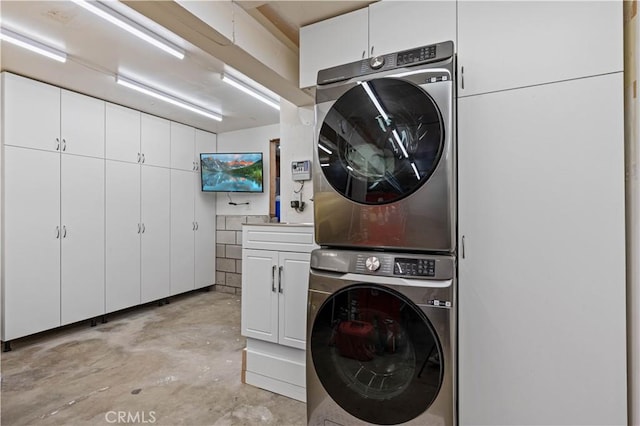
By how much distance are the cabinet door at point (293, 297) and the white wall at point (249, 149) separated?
279 cm

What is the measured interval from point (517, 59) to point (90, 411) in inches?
123

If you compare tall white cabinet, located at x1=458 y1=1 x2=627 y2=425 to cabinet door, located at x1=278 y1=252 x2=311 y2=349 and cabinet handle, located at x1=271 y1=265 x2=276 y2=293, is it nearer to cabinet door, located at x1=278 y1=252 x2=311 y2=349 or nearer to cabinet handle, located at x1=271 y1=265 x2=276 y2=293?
cabinet door, located at x1=278 y1=252 x2=311 y2=349

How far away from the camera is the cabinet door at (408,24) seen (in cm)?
161

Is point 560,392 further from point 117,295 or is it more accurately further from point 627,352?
point 117,295

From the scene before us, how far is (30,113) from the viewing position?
10.2ft

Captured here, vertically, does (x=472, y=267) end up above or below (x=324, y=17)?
below

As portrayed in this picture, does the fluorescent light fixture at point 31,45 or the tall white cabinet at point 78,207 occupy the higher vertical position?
the fluorescent light fixture at point 31,45

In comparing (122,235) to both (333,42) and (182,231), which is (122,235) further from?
(333,42)

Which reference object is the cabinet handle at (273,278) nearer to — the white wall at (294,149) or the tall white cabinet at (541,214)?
the white wall at (294,149)

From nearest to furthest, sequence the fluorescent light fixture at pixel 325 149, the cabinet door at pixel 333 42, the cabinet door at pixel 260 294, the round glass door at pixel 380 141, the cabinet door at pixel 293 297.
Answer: the round glass door at pixel 380 141 → the fluorescent light fixture at pixel 325 149 → the cabinet door at pixel 333 42 → the cabinet door at pixel 293 297 → the cabinet door at pixel 260 294

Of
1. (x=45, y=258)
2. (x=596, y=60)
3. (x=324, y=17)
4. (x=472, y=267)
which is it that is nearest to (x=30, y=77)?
(x=45, y=258)

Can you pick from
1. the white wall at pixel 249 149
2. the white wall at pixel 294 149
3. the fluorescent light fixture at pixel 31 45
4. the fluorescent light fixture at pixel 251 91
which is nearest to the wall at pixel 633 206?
the white wall at pixel 294 149

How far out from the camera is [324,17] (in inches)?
78.5

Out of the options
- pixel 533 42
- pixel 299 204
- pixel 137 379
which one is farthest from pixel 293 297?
pixel 533 42
